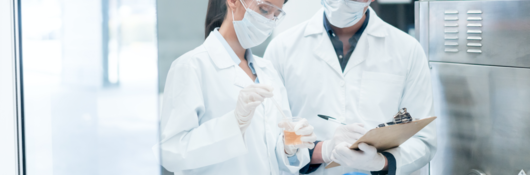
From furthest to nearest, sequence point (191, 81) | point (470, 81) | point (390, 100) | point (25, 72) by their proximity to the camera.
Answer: point (470, 81), point (390, 100), point (25, 72), point (191, 81)

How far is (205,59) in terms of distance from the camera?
1.19 m

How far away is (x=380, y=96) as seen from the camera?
4.99 ft

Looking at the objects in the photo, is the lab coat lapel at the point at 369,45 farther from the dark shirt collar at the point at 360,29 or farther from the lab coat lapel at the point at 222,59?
the lab coat lapel at the point at 222,59

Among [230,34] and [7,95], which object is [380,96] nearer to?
[230,34]

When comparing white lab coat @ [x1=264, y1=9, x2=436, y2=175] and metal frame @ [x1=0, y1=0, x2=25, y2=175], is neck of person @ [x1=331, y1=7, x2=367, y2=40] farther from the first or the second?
metal frame @ [x1=0, y1=0, x2=25, y2=175]

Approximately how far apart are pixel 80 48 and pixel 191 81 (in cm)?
40

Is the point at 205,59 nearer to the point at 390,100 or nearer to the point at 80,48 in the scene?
the point at 80,48

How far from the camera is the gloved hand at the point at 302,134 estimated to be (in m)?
1.20

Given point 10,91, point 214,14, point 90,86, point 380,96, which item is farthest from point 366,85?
point 10,91

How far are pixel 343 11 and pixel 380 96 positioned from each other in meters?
0.37

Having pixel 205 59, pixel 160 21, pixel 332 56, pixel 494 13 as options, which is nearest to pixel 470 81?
pixel 494 13

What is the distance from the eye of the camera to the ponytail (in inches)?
49.3

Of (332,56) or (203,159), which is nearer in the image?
(203,159)

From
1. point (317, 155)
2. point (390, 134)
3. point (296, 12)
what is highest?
point (296, 12)
